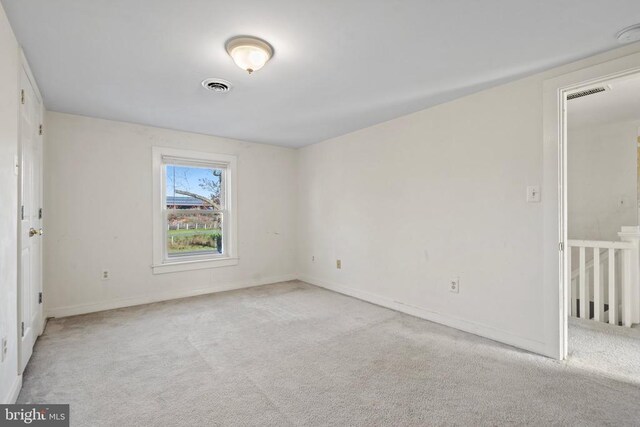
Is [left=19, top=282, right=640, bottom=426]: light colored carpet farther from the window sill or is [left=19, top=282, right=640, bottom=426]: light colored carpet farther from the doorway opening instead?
the window sill

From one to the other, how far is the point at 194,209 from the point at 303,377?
3009mm

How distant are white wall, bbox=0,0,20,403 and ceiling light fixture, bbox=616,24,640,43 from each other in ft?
11.7

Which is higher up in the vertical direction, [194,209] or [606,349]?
[194,209]

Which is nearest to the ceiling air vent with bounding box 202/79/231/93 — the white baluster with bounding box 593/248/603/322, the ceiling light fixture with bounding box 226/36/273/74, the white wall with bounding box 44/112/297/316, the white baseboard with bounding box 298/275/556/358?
the ceiling light fixture with bounding box 226/36/273/74

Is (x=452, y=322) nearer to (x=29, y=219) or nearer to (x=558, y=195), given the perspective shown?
(x=558, y=195)

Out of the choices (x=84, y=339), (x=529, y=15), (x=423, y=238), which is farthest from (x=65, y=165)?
(x=529, y=15)

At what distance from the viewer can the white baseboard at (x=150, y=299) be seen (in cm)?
336

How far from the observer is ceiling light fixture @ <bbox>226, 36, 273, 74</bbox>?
197 centimetres

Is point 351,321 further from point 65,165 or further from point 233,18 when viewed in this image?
point 65,165

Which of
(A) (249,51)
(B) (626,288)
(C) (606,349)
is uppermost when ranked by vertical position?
(A) (249,51)

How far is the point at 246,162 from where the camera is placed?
4.72 m

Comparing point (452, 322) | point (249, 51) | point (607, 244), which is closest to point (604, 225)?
point (607, 244)

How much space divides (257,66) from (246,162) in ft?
8.88

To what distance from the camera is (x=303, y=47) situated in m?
2.07
